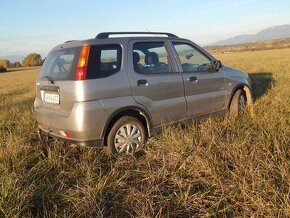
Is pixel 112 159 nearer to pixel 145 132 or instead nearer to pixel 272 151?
pixel 145 132

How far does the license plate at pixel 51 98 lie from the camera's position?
4.55 meters

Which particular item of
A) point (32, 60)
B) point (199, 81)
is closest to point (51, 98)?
point (199, 81)

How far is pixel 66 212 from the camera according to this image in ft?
9.83

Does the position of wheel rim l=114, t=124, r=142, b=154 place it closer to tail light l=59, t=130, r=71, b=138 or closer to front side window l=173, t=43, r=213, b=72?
tail light l=59, t=130, r=71, b=138

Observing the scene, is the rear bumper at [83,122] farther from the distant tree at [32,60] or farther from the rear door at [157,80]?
the distant tree at [32,60]

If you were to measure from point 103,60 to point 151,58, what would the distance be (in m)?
1.01

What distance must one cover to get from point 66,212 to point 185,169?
1.41 meters

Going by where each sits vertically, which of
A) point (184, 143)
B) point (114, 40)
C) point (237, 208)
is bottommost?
point (237, 208)

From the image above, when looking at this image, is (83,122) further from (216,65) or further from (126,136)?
(216,65)

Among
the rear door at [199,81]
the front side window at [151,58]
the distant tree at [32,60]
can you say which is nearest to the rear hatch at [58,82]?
the front side window at [151,58]

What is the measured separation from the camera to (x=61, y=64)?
4.68 m

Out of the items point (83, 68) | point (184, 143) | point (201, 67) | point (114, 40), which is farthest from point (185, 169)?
point (201, 67)

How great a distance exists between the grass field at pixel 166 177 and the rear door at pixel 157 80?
488 mm

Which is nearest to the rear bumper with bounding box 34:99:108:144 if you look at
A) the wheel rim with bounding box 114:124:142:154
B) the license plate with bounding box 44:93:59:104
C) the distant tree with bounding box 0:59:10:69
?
the license plate with bounding box 44:93:59:104
